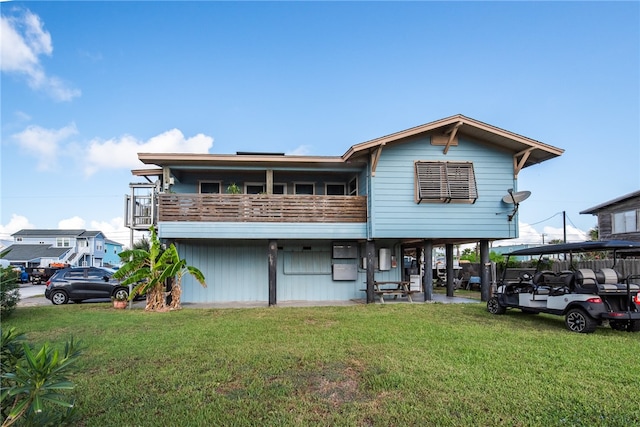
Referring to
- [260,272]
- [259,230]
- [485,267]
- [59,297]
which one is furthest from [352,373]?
[59,297]

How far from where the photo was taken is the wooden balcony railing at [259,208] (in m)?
12.7

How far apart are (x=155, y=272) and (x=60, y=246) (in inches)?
1930

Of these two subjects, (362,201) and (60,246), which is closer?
(362,201)

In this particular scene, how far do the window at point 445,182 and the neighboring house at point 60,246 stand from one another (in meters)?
47.6

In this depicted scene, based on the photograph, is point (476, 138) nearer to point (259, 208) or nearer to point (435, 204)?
point (435, 204)

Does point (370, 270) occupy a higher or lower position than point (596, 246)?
lower

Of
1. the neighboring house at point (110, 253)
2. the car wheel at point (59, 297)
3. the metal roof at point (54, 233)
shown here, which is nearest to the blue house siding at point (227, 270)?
the car wheel at point (59, 297)

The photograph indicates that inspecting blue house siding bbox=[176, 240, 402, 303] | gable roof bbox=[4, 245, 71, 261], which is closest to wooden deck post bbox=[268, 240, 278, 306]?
blue house siding bbox=[176, 240, 402, 303]

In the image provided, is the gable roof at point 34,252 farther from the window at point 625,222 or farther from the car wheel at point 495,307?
the window at point 625,222

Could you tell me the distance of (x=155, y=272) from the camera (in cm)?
1188

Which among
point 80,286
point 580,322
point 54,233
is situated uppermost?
point 54,233

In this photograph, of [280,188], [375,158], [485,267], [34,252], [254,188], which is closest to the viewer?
[375,158]

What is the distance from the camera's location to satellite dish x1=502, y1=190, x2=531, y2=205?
41.6 ft

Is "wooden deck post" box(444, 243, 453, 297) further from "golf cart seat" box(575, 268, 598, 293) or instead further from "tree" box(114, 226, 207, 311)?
"tree" box(114, 226, 207, 311)
